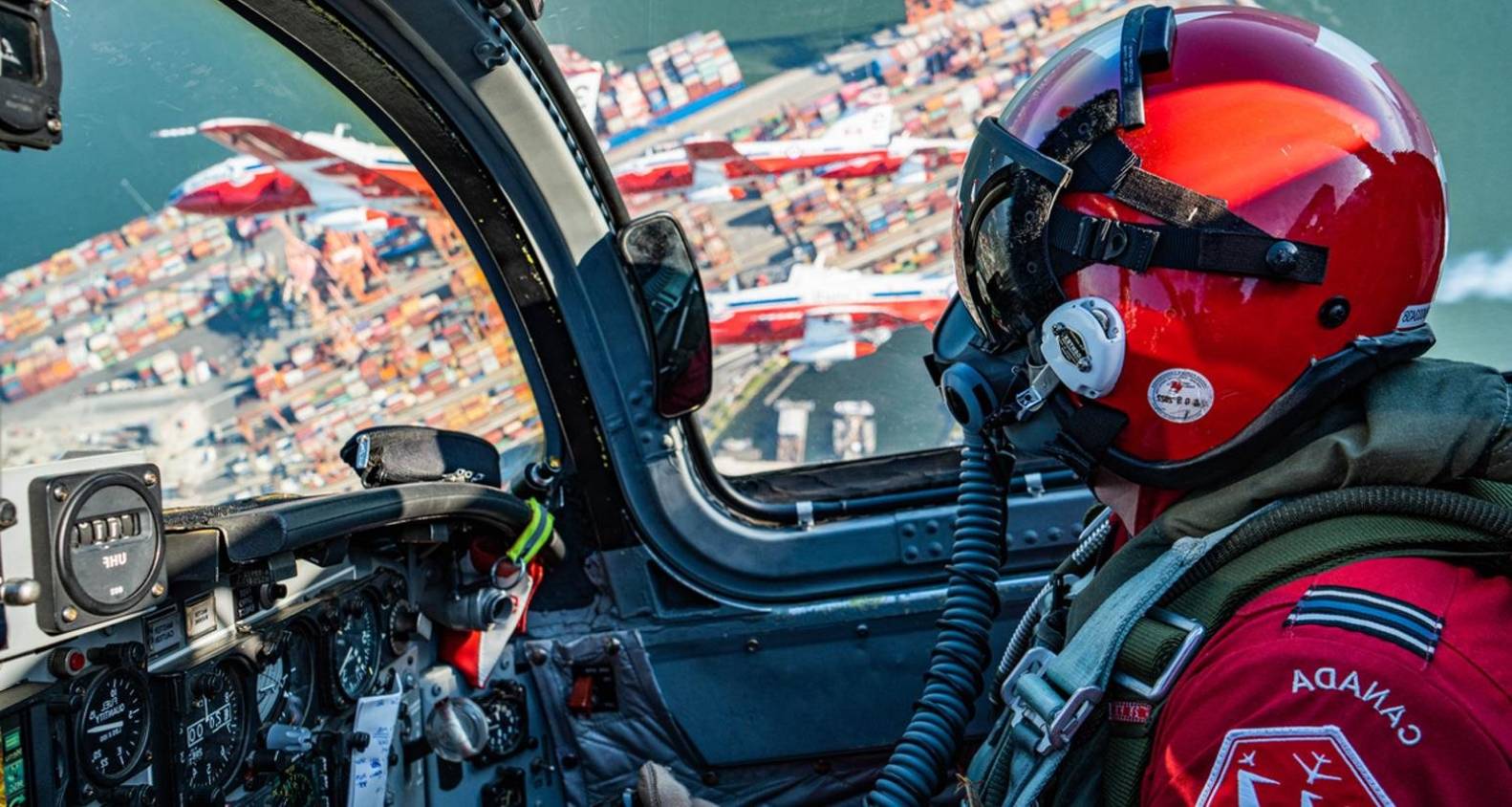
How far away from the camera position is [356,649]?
223 centimetres

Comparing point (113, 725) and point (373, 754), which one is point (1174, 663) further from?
point (373, 754)

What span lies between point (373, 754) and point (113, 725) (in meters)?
0.65

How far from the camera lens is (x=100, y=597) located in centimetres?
145

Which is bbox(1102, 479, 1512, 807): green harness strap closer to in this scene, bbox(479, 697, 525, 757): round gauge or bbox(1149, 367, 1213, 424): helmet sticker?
bbox(1149, 367, 1213, 424): helmet sticker

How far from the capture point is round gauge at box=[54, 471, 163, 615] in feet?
4.59

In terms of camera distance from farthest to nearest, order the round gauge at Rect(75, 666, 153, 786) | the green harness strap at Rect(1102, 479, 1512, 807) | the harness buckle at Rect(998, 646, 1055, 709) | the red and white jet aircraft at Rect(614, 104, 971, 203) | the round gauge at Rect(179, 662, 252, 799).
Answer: the red and white jet aircraft at Rect(614, 104, 971, 203) < the round gauge at Rect(179, 662, 252, 799) < the round gauge at Rect(75, 666, 153, 786) < the harness buckle at Rect(998, 646, 1055, 709) < the green harness strap at Rect(1102, 479, 1512, 807)

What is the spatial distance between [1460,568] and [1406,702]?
21 centimetres

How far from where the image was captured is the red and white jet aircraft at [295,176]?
104 inches

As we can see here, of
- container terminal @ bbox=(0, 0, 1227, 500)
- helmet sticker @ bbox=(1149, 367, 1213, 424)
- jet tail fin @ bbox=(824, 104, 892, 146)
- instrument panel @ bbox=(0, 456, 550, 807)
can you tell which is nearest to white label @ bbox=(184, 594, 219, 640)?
instrument panel @ bbox=(0, 456, 550, 807)

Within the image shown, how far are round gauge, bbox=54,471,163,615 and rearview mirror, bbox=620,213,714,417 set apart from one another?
1394 mm

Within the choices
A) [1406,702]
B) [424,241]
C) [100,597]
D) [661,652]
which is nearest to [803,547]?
[661,652]

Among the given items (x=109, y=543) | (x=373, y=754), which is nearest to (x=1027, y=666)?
(x=109, y=543)

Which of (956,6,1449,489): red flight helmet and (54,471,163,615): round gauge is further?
(54,471,163,615): round gauge

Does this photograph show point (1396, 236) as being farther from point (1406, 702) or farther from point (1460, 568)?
point (1406, 702)
